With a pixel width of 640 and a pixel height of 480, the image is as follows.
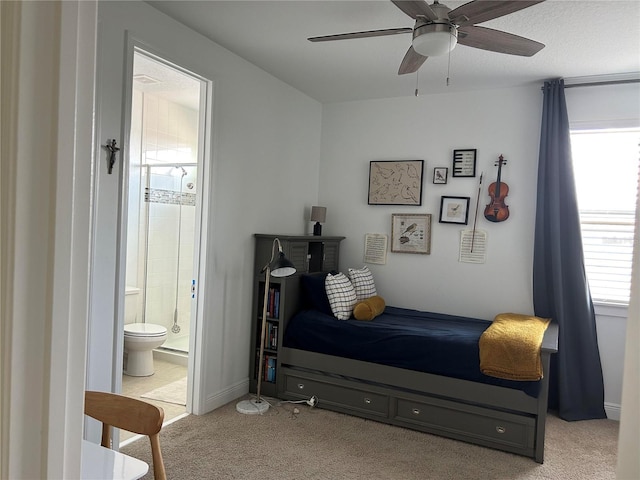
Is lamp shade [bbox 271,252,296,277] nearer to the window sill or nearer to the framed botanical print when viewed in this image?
the framed botanical print

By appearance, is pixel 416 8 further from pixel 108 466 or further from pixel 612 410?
pixel 612 410

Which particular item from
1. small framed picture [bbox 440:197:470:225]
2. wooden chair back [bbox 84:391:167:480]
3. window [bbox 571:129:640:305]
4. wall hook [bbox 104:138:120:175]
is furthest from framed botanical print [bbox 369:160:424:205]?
wooden chair back [bbox 84:391:167:480]

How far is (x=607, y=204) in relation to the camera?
376 cm

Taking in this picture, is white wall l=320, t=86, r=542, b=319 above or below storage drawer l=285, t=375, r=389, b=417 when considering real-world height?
above

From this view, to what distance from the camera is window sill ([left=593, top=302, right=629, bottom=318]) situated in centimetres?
368

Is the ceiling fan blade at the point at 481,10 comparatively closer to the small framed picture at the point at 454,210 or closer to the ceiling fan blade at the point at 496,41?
the ceiling fan blade at the point at 496,41

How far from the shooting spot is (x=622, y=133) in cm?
372

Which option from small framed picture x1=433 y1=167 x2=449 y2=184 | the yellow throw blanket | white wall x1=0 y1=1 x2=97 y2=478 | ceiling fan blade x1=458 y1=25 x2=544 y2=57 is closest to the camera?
white wall x1=0 y1=1 x2=97 y2=478

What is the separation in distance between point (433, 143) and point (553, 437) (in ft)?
8.25

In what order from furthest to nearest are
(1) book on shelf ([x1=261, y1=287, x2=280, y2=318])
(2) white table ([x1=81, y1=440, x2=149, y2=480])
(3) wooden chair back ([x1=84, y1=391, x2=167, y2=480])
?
(1) book on shelf ([x1=261, y1=287, x2=280, y2=318]) → (3) wooden chair back ([x1=84, y1=391, x2=167, y2=480]) → (2) white table ([x1=81, y1=440, x2=149, y2=480])

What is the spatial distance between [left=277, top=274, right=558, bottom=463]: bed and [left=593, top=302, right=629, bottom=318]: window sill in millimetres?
462

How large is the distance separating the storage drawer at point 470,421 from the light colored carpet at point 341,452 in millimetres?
79

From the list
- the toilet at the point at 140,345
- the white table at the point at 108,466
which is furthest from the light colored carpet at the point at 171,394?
the white table at the point at 108,466

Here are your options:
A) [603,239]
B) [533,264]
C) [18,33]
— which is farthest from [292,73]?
[18,33]
